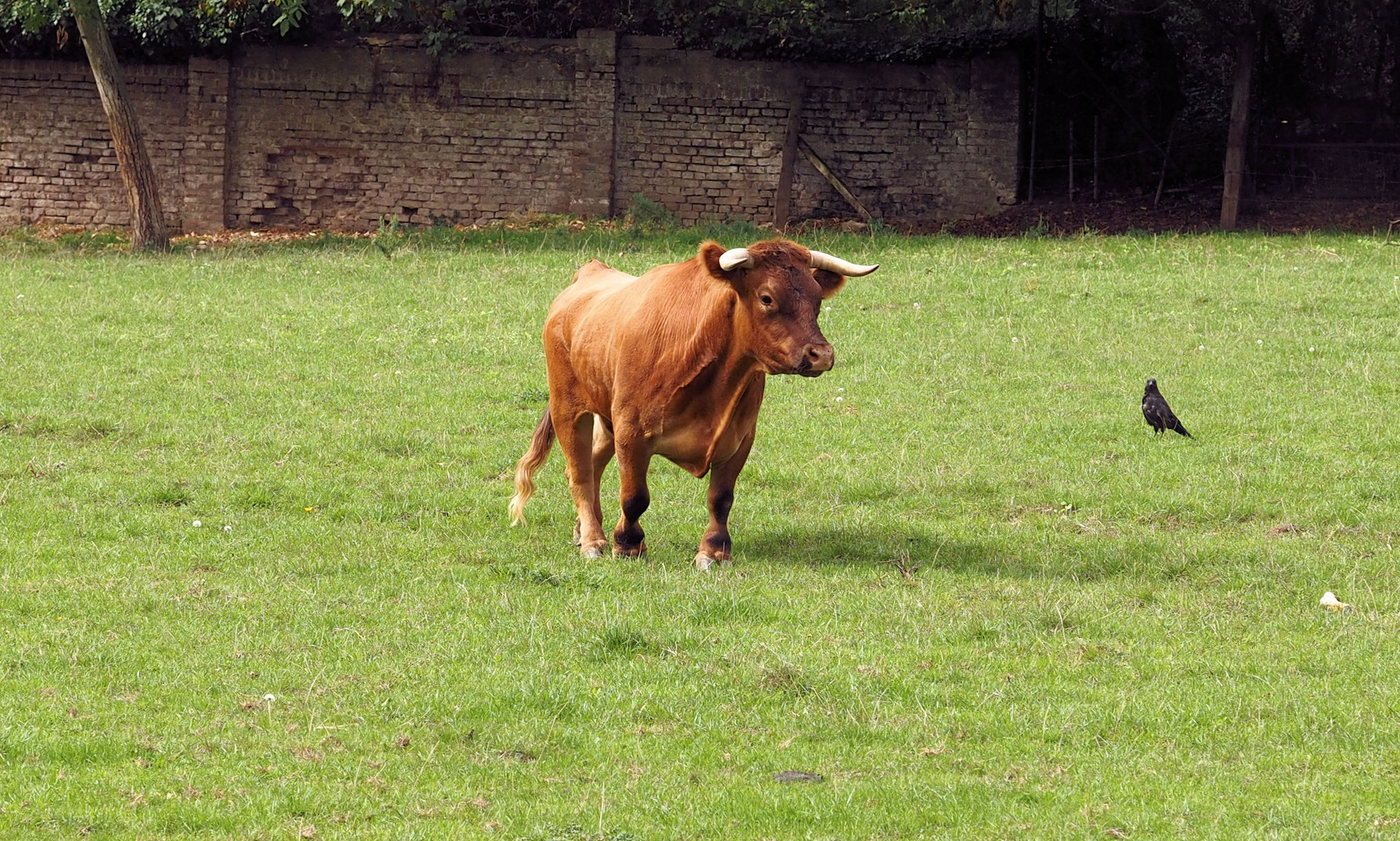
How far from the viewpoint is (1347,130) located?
2520cm

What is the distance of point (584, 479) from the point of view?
348 inches

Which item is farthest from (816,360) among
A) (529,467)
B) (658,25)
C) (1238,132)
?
(658,25)

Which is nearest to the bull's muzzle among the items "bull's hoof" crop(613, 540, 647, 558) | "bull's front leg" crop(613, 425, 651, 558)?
"bull's front leg" crop(613, 425, 651, 558)

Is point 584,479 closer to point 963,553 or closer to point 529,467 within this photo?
point 529,467

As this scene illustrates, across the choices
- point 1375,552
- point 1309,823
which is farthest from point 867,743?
point 1375,552

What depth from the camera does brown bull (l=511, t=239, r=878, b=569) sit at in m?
7.96

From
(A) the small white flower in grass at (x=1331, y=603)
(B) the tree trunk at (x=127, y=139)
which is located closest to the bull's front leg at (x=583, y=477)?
→ (A) the small white flower in grass at (x=1331, y=603)

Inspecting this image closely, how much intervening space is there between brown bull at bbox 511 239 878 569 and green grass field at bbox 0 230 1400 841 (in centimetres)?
43

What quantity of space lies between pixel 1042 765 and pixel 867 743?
65 cm

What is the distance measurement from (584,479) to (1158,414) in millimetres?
4575

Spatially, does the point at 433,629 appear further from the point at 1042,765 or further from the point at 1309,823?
the point at 1309,823

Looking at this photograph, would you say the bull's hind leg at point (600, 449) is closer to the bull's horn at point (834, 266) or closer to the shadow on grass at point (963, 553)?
the shadow on grass at point (963, 553)

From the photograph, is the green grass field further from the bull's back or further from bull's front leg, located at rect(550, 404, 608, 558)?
the bull's back

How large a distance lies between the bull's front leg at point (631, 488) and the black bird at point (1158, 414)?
446cm
